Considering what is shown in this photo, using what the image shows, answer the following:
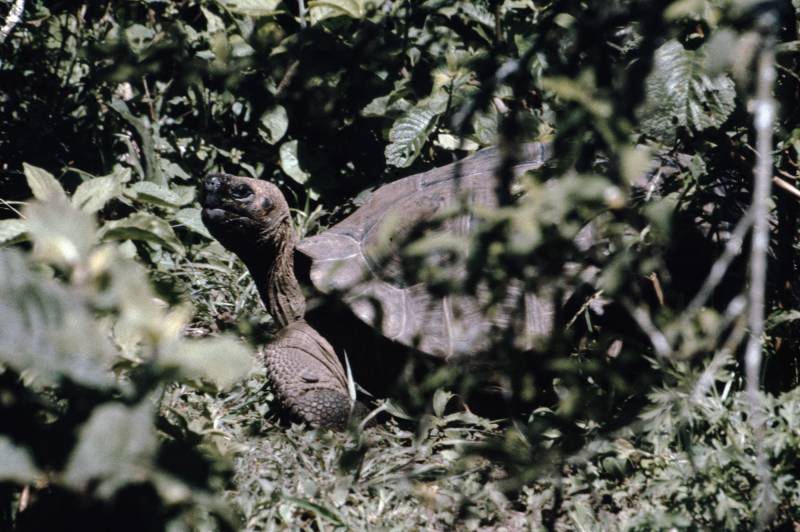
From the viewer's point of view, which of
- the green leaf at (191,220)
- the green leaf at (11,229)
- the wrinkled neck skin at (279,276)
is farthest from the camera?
the green leaf at (191,220)

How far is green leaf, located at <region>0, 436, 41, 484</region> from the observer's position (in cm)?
125

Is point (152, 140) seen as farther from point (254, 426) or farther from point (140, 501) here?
point (140, 501)

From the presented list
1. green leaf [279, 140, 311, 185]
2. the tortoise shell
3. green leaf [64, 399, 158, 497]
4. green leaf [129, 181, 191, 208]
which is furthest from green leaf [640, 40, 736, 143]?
green leaf [279, 140, 311, 185]

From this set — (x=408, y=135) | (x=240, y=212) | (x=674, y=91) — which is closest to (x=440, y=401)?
(x=240, y=212)

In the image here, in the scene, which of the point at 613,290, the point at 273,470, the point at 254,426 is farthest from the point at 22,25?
the point at 613,290

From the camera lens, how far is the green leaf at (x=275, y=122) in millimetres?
4461

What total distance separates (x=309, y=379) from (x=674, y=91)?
66.6 inches

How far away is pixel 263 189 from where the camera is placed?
11.9ft

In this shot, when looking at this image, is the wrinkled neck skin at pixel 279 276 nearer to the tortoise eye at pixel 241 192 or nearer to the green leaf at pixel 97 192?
the tortoise eye at pixel 241 192

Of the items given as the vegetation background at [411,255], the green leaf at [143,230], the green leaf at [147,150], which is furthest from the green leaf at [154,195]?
the green leaf at [143,230]

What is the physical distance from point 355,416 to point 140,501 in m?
1.80

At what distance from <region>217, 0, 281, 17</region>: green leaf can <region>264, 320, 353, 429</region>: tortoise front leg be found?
5.53ft

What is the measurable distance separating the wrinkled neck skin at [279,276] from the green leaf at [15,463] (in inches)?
92.6

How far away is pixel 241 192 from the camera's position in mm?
3557
